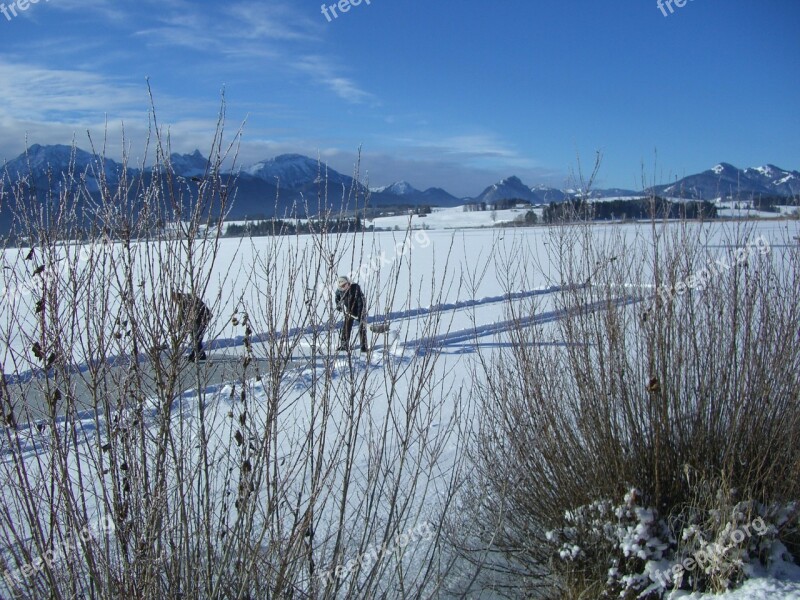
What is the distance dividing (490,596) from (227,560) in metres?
2.37

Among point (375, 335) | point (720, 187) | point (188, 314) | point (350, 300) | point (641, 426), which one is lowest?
point (641, 426)

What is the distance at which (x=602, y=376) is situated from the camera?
4.27m

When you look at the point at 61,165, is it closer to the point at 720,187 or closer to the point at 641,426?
the point at 641,426

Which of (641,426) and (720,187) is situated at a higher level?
(720,187)

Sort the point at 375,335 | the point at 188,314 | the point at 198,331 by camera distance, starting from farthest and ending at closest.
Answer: the point at 375,335, the point at 198,331, the point at 188,314

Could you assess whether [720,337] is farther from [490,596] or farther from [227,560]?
[227,560]

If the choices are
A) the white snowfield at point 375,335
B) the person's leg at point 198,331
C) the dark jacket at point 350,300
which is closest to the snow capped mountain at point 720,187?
the white snowfield at point 375,335

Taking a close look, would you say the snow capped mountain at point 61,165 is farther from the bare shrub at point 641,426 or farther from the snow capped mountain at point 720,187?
the snow capped mountain at point 720,187

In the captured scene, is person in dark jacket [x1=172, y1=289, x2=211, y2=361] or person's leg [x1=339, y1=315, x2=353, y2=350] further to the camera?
person's leg [x1=339, y1=315, x2=353, y2=350]

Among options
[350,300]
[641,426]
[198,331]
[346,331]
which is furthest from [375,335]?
[350,300]

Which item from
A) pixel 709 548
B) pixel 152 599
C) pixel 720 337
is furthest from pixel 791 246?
pixel 152 599

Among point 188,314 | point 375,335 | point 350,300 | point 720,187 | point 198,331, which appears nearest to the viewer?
point 188,314

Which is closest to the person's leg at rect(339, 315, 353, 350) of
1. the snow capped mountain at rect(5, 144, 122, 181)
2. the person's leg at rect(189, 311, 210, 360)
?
the person's leg at rect(189, 311, 210, 360)

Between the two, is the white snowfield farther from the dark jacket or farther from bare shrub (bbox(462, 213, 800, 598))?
bare shrub (bbox(462, 213, 800, 598))
